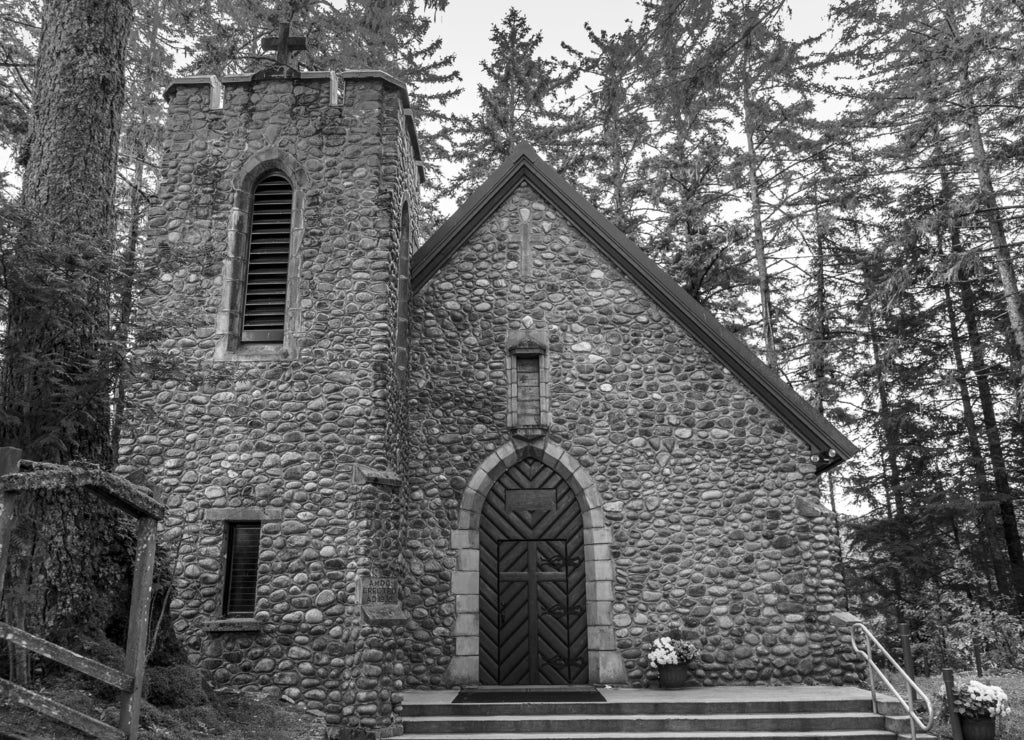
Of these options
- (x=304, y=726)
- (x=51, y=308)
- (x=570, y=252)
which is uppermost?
(x=570, y=252)

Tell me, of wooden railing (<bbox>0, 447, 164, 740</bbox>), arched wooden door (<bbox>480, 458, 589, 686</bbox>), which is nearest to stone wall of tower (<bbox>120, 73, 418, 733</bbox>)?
arched wooden door (<bbox>480, 458, 589, 686</bbox>)

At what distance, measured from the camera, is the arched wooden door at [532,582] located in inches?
371

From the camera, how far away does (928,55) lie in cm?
1244

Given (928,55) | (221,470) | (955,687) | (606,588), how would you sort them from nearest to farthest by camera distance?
1. (955,687)
2. (221,470)
3. (606,588)
4. (928,55)

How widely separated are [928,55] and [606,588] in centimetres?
1013

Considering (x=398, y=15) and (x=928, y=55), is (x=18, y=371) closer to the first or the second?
(x=398, y=15)

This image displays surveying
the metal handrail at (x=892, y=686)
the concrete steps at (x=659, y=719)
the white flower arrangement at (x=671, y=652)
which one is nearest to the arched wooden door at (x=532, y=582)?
the white flower arrangement at (x=671, y=652)

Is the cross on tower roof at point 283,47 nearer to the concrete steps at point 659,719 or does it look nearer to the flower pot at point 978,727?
the concrete steps at point 659,719

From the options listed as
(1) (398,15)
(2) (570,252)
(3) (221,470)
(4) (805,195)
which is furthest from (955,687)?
(1) (398,15)

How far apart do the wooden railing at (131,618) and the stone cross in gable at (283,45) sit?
6.63m

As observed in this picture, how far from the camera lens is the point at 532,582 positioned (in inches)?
380

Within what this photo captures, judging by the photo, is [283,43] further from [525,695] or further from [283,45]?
[525,695]

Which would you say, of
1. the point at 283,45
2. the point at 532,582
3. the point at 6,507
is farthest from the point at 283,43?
the point at 532,582

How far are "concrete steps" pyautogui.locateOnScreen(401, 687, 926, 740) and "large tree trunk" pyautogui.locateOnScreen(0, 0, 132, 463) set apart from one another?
430 centimetres
